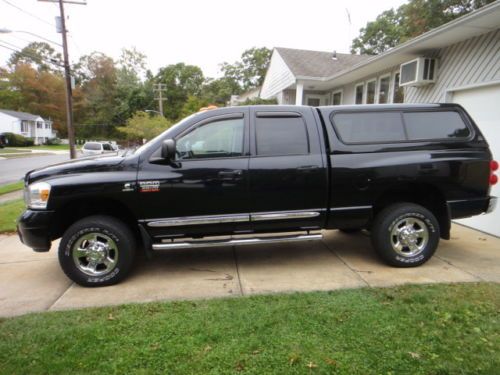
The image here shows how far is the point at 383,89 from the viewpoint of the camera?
1000 cm

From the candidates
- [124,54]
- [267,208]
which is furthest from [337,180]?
[124,54]

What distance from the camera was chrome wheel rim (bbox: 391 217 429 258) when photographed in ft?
14.5

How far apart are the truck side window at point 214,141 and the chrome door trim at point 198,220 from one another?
2.32 feet

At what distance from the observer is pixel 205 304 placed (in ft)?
11.6

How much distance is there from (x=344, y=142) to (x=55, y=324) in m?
3.63

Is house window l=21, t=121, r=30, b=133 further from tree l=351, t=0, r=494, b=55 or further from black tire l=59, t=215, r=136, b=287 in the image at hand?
black tire l=59, t=215, r=136, b=287

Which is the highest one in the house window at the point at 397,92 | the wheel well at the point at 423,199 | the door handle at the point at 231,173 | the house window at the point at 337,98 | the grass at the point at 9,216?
the house window at the point at 337,98

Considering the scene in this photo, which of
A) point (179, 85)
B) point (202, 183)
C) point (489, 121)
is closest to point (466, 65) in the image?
point (489, 121)

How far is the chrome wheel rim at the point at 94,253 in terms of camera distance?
397 cm

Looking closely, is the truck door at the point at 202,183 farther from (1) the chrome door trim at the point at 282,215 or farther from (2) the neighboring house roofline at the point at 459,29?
(2) the neighboring house roofline at the point at 459,29

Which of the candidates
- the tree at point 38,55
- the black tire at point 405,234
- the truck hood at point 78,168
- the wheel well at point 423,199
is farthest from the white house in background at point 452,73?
the tree at point 38,55

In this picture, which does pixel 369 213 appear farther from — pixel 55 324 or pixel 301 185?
pixel 55 324

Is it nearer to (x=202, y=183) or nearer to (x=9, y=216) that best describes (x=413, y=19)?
(x=202, y=183)

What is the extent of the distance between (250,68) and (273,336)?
163ft
